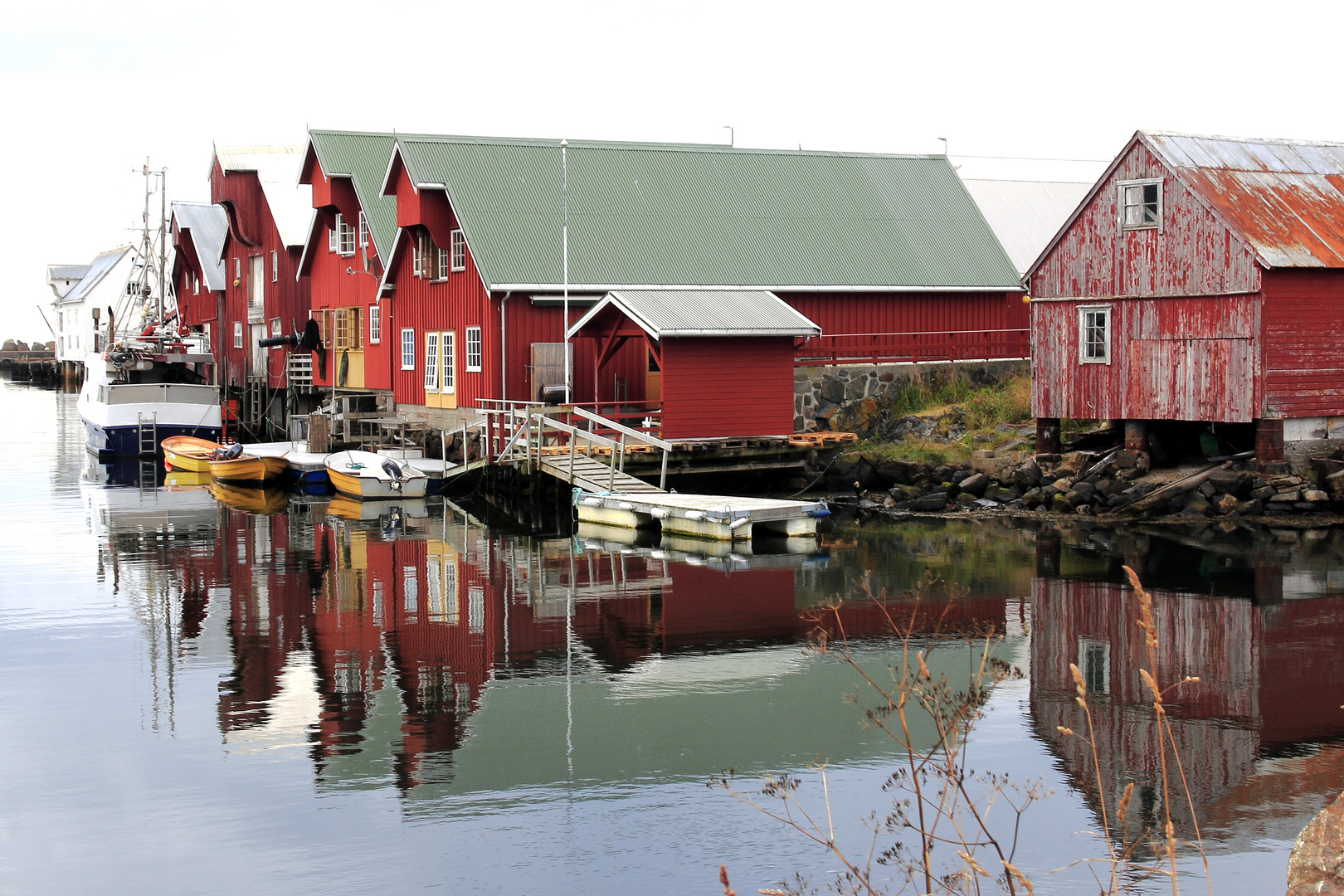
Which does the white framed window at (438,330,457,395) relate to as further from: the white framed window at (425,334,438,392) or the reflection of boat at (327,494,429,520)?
the reflection of boat at (327,494,429,520)

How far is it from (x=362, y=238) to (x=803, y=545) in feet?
72.8

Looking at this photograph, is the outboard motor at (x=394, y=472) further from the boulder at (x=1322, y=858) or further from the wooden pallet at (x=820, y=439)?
the boulder at (x=1322, y=858)

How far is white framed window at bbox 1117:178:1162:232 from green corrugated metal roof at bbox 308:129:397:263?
768 inches

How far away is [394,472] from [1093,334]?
15.3 meters

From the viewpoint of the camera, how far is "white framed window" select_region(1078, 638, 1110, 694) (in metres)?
13.8

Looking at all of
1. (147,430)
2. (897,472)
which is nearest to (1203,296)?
(897,472)

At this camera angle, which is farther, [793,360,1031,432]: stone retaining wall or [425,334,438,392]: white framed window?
[425,334,438,392]: white framed window

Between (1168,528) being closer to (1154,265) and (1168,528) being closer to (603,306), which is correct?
(1154,265)

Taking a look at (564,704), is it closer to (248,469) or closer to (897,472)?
(897,472)

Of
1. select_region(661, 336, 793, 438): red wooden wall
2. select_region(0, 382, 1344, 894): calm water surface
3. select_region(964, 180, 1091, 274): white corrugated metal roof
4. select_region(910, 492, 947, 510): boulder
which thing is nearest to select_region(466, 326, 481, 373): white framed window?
select_region(661, 336, 793, 438): red wooden wall

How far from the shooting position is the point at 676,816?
1027 cm

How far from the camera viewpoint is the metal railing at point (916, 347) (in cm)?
3559

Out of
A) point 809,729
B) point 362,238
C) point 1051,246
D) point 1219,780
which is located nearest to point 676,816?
point 809,729

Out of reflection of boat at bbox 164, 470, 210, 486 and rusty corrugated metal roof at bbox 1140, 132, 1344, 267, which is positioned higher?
rusty corrugated metal roof at bbox 1140, 132, 1344, 267
